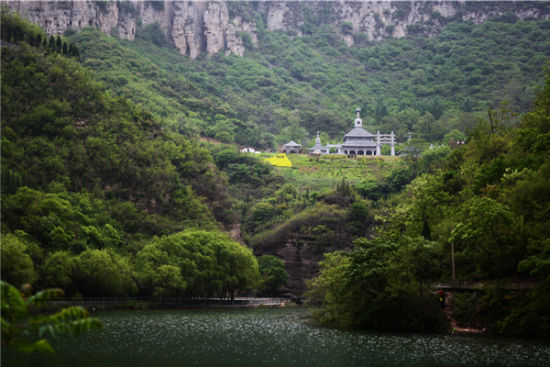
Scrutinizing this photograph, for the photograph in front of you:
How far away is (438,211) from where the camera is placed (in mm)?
55656

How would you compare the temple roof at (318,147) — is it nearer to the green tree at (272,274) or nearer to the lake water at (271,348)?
the green tree at (272,274)

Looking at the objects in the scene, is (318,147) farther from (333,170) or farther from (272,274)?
(272,274)

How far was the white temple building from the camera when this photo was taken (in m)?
141

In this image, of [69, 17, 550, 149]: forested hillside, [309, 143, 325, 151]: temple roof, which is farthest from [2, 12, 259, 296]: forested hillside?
[309, 143, 325, 151]: temple roof

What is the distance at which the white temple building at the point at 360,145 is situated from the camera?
464ft

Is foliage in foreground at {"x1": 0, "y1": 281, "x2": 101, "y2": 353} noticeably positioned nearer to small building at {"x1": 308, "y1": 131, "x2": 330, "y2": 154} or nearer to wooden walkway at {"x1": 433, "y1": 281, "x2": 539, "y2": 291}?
wooden walkway at {"x1": 433, "y1": 281, "x2": 539, "y2": 291}

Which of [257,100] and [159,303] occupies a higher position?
[257,100]

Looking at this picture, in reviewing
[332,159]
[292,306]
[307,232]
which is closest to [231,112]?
[332,159]

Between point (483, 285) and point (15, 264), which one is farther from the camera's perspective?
point (15, 264)

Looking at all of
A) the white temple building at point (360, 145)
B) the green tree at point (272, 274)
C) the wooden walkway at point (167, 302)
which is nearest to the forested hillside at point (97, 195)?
the wooden walkway at point (167, 302)

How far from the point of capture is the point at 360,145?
466 feet

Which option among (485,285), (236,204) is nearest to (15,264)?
(485,285)

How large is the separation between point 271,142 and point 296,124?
643 inches

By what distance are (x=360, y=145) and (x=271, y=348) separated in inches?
4328
